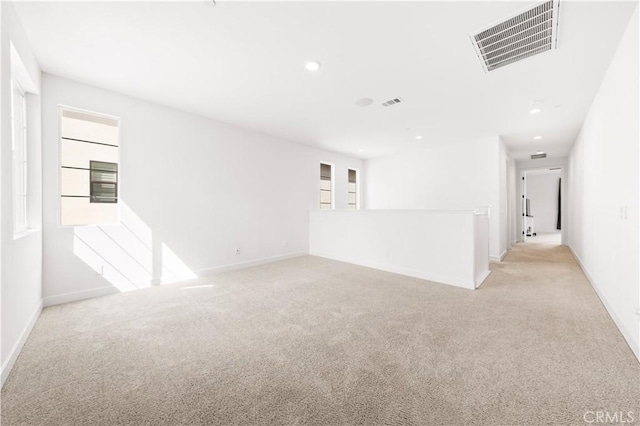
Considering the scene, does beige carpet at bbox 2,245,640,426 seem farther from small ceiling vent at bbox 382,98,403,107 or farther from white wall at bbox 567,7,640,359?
small ceiling vent at bbox 382,98,403,107

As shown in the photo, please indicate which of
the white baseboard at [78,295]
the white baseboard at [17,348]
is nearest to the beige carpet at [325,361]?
A: the white baseboard at [17,348]

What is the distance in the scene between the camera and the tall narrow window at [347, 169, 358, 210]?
25.7 ft

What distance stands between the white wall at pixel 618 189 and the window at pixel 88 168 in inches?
216

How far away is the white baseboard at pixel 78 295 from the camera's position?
2.96 metres

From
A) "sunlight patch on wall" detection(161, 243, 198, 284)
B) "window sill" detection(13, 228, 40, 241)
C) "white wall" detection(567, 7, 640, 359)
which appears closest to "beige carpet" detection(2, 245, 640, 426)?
"white wall" detection(567, 7, 640, 359)

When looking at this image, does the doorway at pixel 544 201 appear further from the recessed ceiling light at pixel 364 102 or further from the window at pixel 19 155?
the window at pixel 19 155

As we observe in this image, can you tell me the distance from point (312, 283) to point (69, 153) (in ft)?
11.7

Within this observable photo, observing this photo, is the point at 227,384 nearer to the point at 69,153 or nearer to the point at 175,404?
the point at 175,404

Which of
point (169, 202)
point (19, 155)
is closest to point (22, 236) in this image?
point (19, 155)

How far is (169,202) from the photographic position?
12.8ft

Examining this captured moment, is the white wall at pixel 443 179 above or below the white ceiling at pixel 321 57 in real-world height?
below

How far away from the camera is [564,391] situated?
1.53 metres

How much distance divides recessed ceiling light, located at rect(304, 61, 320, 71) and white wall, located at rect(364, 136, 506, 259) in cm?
414


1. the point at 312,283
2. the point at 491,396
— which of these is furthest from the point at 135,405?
the point at 312,283
